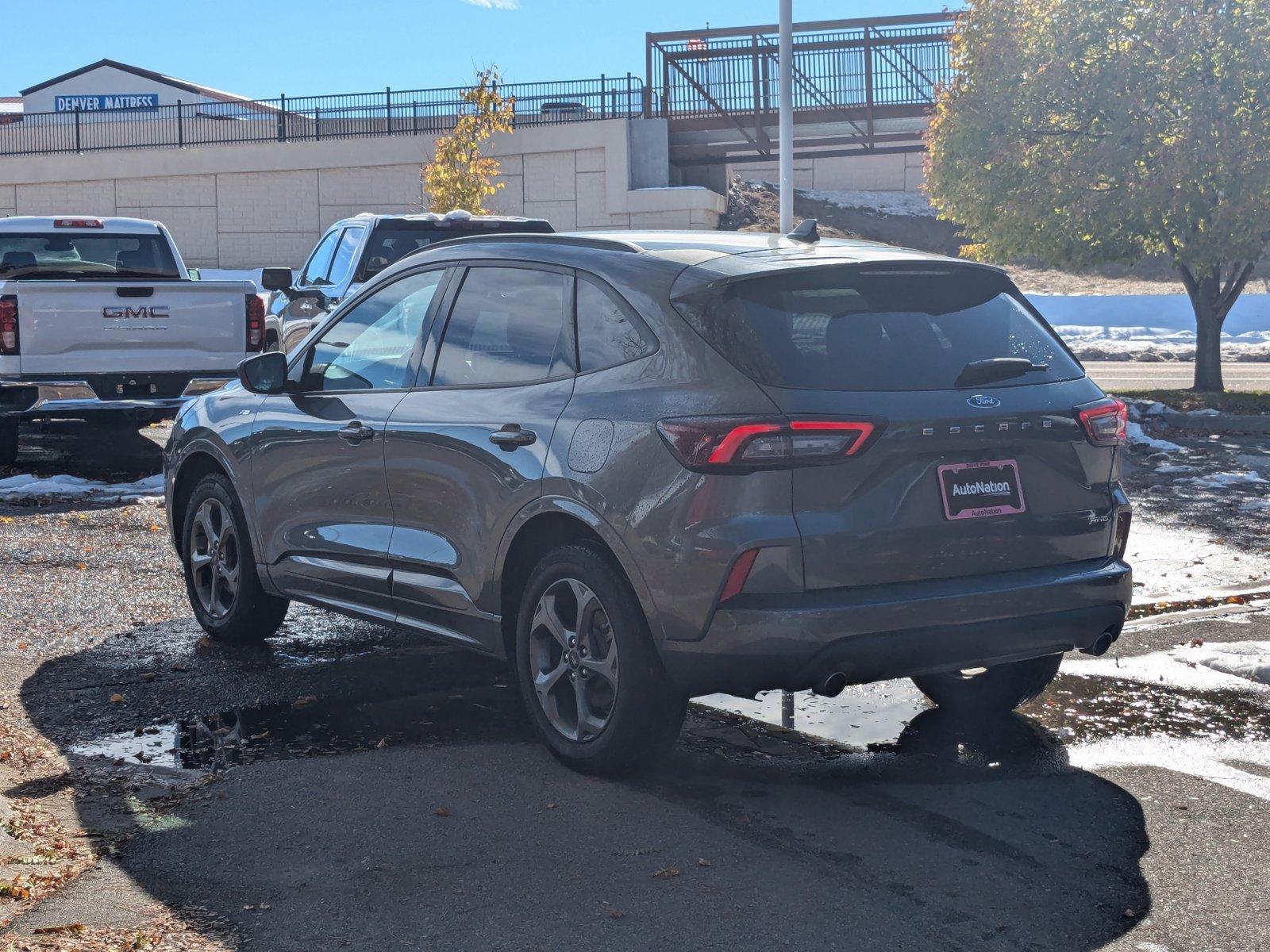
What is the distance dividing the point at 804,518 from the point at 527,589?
45.1 inches

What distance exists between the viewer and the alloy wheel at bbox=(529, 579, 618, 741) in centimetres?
508

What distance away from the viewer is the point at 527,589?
5.29m

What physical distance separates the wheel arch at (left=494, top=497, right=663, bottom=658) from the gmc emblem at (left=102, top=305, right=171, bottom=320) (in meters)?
8.10

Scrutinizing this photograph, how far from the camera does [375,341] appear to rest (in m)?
6.35

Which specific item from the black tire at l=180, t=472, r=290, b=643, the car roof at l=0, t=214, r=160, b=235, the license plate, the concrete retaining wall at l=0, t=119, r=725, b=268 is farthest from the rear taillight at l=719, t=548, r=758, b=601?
the concrete retaining wall at l=0, t=119, r=725, b=268

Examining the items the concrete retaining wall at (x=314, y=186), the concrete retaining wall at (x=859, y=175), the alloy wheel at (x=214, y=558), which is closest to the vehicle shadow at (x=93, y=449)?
the alloy wheel at (x=214, y=558)

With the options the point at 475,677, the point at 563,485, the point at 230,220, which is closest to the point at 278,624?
the point at 475,677

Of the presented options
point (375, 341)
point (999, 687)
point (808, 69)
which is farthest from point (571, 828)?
point (808, 69)

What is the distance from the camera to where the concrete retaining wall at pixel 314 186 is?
1451 inches

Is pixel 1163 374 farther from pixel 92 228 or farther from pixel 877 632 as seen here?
pixel 877 632

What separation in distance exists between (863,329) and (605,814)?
1697mm

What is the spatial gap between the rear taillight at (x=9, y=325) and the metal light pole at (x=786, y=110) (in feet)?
38.0

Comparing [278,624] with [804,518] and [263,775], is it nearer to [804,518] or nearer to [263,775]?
[263,775]

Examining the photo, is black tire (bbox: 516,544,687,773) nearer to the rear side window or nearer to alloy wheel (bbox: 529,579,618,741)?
alloy wheel (bbox: 529,579,618,741)
